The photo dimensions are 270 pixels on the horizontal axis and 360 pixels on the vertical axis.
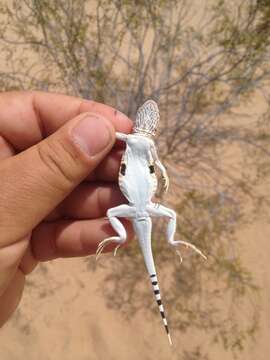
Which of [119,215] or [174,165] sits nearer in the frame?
[119,215]

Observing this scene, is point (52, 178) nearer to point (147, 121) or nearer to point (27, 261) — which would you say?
point (147, 121)

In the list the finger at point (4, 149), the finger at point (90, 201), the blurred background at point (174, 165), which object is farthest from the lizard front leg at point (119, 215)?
the blurred background at point (174, 165)

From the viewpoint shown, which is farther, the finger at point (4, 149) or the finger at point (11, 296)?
the finger at point (11, 296)

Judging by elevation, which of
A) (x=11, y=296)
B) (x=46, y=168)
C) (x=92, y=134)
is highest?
(x=92, y=134)

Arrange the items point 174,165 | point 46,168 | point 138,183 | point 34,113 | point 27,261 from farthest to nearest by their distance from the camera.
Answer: point 174,165 < point 27,261 < point 34,113 < point 138,183 < point 46,168

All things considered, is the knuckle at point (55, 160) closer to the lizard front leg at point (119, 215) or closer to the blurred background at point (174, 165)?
the lizard front leg at point (119, 215)

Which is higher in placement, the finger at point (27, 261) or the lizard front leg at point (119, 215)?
the lizard front leg at point (119, 215)

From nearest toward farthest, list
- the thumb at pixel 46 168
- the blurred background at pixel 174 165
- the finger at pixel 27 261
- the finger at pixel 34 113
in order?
the thumb at pixel 46 168, the finger at pixel 34 113, the finger at pixel 27 261, the blurred background at pixel 174 165

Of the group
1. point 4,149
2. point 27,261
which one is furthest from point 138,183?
point 27,261
